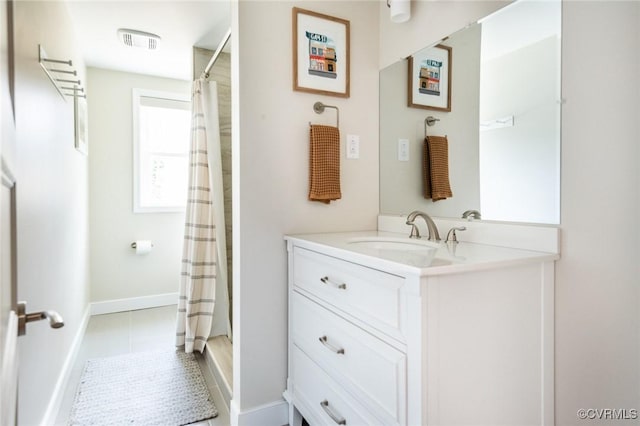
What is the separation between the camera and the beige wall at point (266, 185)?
165 centimetres

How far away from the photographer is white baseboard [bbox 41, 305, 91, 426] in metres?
1.73

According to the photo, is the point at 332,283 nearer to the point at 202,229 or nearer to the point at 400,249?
the point at 400,249

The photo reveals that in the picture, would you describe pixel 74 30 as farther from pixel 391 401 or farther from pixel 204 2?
pixel 391 401

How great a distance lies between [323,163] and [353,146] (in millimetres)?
237

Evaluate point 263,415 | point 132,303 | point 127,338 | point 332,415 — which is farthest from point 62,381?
point 332,415

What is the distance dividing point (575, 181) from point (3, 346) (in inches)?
55.8

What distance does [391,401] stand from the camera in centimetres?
105

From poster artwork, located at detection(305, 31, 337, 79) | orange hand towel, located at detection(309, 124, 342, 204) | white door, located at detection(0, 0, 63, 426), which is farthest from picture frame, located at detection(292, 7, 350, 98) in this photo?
white door, located at detection(0, 0, 63, 426)

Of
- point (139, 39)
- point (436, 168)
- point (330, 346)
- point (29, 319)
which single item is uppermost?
point (139, 39)

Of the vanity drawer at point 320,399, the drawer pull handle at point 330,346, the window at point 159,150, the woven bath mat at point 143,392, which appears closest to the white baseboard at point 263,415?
the vanity drawer at point 320,399

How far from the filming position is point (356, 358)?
120cm

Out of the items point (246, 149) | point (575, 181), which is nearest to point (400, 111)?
point (246, 149)

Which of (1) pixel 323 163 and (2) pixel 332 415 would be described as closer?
(2) pixel 332 415

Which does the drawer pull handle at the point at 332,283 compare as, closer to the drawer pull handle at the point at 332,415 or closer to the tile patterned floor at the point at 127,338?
the drawer pull handle at the point at 332,415
